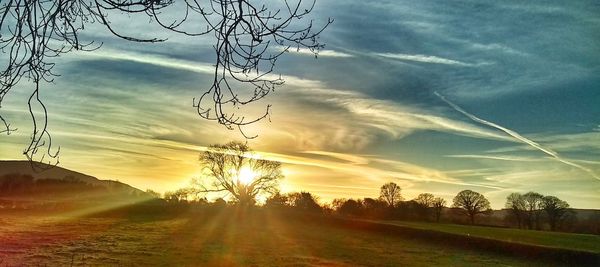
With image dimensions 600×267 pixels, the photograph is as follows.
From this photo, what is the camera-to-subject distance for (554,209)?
7188cm

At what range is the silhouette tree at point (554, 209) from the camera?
71.2 meters

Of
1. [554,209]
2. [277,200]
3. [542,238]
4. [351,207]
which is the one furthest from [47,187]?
[554,209]

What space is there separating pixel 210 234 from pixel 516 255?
902 inches

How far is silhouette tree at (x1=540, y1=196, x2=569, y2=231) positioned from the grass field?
1522 inches

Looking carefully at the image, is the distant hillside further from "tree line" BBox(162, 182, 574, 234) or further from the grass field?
the grass field

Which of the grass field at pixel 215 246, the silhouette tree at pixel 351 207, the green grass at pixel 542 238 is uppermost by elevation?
the silhouette tree at pixel 351 207

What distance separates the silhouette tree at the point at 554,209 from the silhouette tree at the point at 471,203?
8.69m

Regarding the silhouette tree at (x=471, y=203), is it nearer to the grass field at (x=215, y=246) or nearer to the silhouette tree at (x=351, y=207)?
the silhouette tree at (x=351, y=207)

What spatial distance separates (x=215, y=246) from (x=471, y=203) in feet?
195

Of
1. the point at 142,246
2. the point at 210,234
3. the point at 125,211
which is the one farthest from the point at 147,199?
the point at 142,246

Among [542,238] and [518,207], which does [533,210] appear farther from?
[542,238]

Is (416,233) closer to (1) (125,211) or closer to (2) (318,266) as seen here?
(2) (318,266)

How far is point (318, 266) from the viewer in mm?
24375

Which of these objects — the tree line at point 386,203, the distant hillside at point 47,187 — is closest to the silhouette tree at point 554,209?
the tree line at point 386,203
